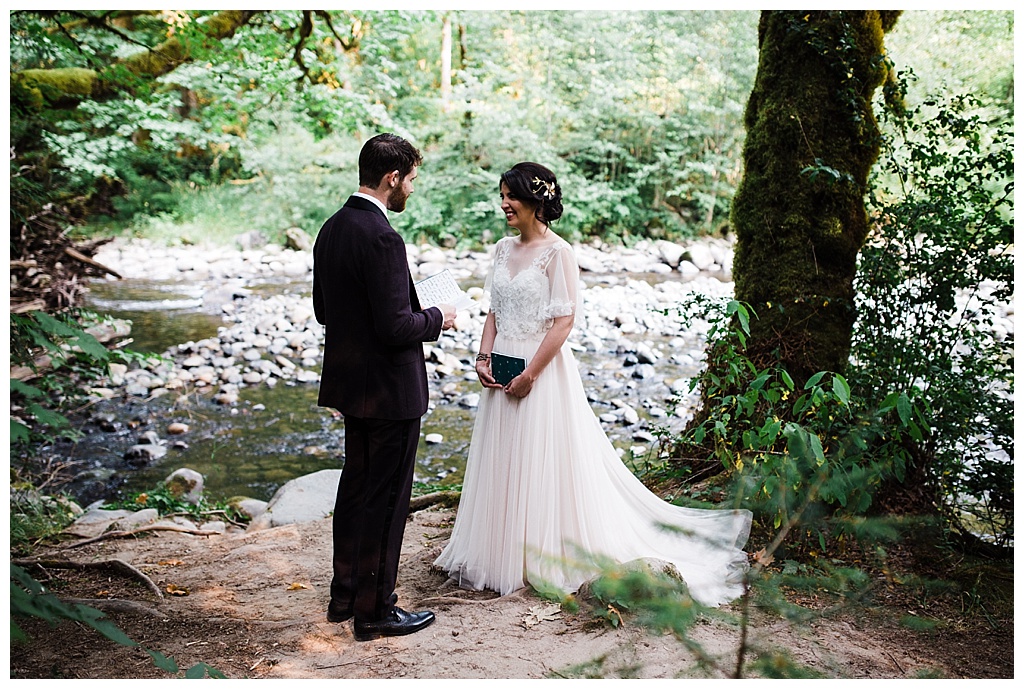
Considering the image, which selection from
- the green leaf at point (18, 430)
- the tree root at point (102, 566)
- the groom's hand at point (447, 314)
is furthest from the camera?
the tree root at point (102, 566)

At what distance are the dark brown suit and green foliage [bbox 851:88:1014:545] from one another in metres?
2.20

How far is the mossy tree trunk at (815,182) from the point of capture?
4.15m

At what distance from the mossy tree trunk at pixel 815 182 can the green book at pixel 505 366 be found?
4.79 ft

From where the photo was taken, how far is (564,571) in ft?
11.2

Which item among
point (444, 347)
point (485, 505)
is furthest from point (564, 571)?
point (444, 347)

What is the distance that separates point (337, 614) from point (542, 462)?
106cm

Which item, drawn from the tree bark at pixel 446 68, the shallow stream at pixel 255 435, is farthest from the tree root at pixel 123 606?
→ the tree bark at pixel 446 68

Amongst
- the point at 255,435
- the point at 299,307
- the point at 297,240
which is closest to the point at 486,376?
the point at 255,435

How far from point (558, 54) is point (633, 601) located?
17914 mm

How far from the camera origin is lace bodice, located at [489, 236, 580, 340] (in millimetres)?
3469

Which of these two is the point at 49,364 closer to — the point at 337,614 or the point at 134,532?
the point at 134,532

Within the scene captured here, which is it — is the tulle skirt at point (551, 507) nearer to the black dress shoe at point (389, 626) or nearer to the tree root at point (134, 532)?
the black dress shoe at point (389, 626)

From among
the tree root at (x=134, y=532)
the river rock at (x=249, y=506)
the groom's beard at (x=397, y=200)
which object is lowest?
the river rock at (x=249, y=506)

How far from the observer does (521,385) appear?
3.51 metres
